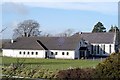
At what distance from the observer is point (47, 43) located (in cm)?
6131

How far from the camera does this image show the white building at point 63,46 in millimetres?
57406

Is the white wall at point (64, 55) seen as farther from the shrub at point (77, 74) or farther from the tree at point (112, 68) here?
the tree at point (112, 68)

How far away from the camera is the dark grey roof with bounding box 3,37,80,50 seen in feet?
191

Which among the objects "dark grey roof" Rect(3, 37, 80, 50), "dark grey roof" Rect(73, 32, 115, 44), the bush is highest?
"dark grey roof" Rect(73, 32, 115, 44)

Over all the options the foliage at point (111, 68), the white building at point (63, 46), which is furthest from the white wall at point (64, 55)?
the foliage at point (111, 68)

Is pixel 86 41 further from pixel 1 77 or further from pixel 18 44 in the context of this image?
pixel 1 77

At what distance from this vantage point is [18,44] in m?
61.7

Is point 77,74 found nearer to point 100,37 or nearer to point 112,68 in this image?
point 112,68

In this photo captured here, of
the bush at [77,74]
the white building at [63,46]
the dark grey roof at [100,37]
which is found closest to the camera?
the bush at [77,74]

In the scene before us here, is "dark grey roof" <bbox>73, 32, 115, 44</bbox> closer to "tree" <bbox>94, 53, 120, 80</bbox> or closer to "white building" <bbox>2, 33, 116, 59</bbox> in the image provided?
"white building" <bbox>2, 33, 116, 59</bbox>

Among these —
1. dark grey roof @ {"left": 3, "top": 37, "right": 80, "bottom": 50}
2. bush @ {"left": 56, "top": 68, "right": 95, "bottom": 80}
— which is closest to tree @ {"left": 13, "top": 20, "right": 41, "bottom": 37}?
dark grey roof @ {"left": 3, "top": 37, "right": 80, "bottom": 50}

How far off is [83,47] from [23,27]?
13.4 metres

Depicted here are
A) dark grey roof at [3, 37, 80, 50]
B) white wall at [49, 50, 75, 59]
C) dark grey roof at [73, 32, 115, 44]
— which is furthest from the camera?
dark grey roof at [73, 32, 115, 44]

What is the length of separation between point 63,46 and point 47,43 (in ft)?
14.9
